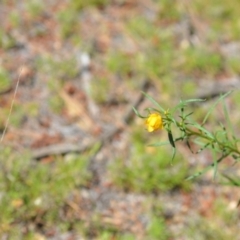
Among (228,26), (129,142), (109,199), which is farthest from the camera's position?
(228,26)

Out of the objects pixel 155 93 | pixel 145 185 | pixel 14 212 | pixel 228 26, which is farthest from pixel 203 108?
pixel 14 212

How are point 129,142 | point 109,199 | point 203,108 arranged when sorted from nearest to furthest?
point 109,199 < point 129,142 < point 203,108

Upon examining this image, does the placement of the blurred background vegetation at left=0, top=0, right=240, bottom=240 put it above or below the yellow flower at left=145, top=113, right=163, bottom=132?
below

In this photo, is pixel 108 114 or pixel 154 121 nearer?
pixel 154 121

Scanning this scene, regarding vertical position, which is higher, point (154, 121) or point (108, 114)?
point (154, 121)

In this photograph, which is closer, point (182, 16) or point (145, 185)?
point (145, 185)

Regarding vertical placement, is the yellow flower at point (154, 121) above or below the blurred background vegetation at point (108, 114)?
above

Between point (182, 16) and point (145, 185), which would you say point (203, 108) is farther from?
point (182, 16)

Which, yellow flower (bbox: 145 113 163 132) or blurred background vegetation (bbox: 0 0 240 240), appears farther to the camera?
blurred background vegetation (bbox: 0 0 240 240)
